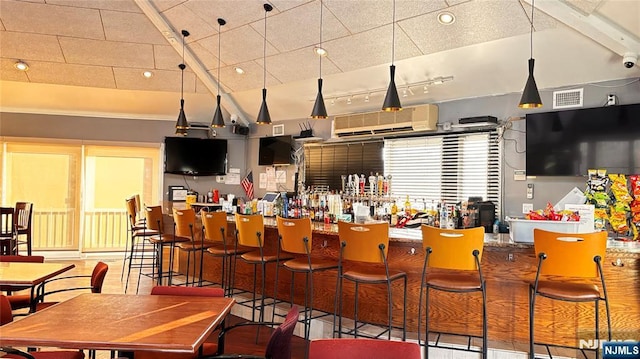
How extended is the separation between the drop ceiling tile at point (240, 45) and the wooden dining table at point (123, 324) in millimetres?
4365

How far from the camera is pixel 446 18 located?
470 cm

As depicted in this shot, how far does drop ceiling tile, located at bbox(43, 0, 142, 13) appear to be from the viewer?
5688 mm

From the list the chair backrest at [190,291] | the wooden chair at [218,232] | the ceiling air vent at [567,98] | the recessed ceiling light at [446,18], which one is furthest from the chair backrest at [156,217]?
the ceiling air vent at [567,98]

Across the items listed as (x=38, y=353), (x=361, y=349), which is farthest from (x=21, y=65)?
(x=361, y=349)

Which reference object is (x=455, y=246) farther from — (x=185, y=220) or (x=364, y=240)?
(x=185, y=220)

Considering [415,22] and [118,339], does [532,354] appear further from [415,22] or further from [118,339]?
[415,22]

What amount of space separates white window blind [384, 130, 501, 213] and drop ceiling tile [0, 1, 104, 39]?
4.64m

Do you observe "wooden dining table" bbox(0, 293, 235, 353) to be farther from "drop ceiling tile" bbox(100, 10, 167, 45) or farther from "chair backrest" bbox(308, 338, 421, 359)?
"drop ceiling tile" bbox(100, 10, 167, 45)

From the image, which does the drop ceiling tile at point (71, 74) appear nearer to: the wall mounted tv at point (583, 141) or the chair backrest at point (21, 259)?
the chair backrest at point (21, 259)

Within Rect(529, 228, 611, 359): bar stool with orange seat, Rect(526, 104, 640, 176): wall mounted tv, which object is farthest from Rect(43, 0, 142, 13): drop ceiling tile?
Rect(529, 228, 611, 359): bar stool with orange seat

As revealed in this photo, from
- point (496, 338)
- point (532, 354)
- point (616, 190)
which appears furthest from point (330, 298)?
point (616, 190)

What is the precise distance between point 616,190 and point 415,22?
8.61ft

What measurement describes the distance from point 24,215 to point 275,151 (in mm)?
4296

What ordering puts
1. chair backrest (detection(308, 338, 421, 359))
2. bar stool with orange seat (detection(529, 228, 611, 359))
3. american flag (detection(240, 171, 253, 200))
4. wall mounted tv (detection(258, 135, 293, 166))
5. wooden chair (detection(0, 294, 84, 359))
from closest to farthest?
chair backrest (detection(308, 338, 421, 359))
wooden chair (detection(0, 294, 84, 359))
bar stool with orange seat (detection(529, 228, 611, 359))
wall mounted tv (detection(258, 135, 293, 166))
american flag (detection(240, 171, 253, 200))
